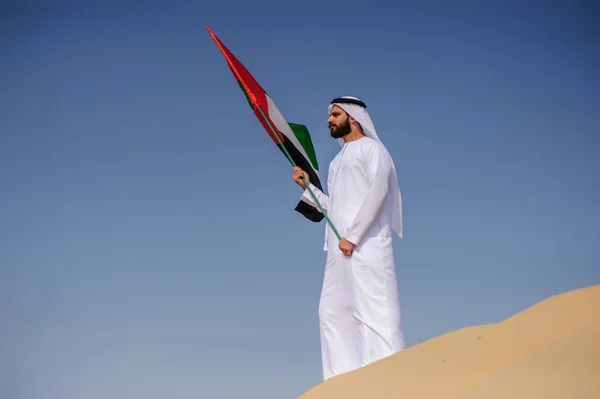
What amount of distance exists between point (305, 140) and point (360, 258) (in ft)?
6.74

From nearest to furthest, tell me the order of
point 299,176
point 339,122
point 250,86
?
1. point 339,122
2. point 299,176
3. point 250,86

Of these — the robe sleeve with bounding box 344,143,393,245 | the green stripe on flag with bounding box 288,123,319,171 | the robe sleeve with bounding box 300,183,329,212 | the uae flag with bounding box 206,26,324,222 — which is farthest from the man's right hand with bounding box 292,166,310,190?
the robe sleeve with bounding box 344,143,393,245

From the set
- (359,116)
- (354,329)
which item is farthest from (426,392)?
(359,116)

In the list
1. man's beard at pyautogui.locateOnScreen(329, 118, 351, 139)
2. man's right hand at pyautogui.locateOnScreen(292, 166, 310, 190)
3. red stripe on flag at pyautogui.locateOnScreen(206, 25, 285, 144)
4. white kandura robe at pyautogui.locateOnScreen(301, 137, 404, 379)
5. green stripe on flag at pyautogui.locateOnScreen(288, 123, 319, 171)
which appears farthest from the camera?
green stripe on flag at pyautogui.locateOnScreen(288, 123, 319, 171)

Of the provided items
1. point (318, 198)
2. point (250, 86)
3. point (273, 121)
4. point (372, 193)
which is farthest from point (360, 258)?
point (250, 86)

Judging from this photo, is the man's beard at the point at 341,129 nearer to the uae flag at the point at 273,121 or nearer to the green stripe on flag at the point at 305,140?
the uae flag at the point at 273,121

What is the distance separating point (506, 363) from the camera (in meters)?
3.62

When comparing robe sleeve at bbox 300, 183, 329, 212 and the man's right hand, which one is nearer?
robe sleeve at bbox 300, 183, 329, 212

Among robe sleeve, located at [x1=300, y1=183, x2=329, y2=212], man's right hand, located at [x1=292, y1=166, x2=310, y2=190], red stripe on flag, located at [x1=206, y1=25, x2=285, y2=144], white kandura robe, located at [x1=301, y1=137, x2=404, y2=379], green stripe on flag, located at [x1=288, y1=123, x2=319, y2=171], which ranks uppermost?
red stripe on flag, located at [x1=206, y1=25, x2=285, y2=144]

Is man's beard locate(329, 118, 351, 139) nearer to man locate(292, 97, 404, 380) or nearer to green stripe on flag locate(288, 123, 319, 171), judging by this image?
man locate(292, 97, 404, 380)

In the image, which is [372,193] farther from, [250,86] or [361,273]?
[250,86]

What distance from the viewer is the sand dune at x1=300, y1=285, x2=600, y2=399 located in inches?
127

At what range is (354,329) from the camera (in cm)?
663

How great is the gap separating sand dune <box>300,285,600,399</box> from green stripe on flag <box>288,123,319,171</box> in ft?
13.2
